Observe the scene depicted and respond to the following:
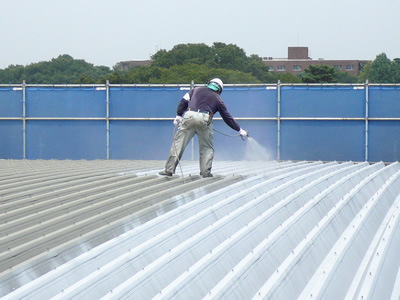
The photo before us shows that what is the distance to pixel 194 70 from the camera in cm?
7000

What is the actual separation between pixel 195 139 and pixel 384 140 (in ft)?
18.5

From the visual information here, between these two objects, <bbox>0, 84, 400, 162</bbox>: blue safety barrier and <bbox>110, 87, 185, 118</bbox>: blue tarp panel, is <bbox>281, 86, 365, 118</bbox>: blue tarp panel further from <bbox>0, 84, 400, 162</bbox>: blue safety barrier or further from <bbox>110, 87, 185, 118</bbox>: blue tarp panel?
<bbox>110, 87, 185, 118</bbox>: blue tarp panel

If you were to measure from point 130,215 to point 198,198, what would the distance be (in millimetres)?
1505

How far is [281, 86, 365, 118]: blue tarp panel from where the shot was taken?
73.8 feet

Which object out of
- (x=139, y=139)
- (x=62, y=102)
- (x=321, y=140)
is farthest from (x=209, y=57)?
(x=321, y=140)

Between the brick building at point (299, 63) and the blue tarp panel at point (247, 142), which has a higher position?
the brick building at point (299, 63)

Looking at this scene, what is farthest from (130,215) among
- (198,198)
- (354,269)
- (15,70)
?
(15,70)

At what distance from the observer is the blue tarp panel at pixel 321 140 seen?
22.7m

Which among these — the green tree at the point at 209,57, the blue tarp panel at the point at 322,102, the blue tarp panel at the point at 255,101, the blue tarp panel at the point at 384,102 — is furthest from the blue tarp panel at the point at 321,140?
the green tree at the point at 209,57

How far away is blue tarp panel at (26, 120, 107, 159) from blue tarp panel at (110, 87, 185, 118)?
760 mm

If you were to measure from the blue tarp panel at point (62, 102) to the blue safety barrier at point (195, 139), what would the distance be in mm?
31

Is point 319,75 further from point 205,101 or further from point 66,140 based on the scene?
point 205,101

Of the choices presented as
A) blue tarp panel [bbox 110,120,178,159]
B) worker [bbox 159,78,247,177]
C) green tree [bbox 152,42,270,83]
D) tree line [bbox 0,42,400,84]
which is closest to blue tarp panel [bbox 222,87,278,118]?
blue tarp panel [bbox 110,120,178,159]

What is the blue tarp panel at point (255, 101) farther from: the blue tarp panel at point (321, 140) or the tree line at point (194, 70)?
the tree line at point (194, 70)
